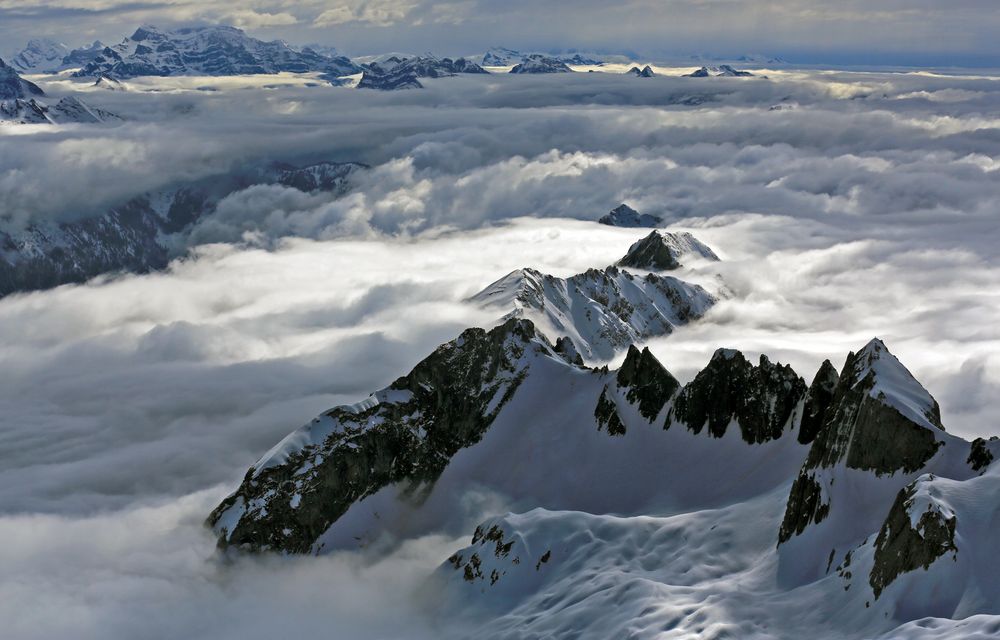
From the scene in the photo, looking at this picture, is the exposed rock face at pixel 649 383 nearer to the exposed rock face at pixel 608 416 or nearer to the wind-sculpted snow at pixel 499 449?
the wind-sculpted snow at pixel 499 449

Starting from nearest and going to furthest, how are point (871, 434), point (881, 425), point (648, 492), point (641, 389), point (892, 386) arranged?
point (881, 425) → point (871, 434) → point (892, 386) → point (648, 492) → point (641, 389)

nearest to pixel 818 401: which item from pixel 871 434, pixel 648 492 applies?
pixel 871 434

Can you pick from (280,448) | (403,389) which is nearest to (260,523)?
(280,448)

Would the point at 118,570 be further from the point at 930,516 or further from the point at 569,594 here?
the point at 930,516

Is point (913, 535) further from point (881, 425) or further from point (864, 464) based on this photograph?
point (881, 425)

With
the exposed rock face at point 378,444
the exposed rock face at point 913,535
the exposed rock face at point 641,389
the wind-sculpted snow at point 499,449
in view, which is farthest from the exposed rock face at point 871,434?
the exposed rock face at point 378,444

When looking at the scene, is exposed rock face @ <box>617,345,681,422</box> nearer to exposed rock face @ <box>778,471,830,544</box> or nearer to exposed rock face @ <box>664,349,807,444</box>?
exposed rock face @ <box>664,349,807,444</box>
